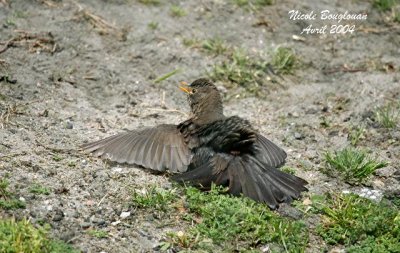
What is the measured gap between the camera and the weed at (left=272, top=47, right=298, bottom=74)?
873cm

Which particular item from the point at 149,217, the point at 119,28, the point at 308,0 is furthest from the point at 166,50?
the point at 149,217

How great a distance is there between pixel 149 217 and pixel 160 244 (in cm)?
39

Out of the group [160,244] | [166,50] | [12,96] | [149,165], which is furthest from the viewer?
[166,50]

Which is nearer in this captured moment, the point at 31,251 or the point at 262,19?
the point at 31,251

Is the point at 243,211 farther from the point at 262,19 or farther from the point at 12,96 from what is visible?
the point at 262,19

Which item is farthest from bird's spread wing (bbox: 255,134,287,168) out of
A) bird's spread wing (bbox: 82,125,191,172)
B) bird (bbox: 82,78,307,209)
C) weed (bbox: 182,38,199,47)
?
weed (bbox: 182,38,199,47)

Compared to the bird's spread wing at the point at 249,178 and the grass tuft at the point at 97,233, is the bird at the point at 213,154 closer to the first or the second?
the bird's spread wing at the point at 249,178

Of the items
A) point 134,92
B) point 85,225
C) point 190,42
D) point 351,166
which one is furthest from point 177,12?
point 85,225

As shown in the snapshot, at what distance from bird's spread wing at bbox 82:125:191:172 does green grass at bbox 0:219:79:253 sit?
151 cm

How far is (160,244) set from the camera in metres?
5.19

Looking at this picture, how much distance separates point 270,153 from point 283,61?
255cm

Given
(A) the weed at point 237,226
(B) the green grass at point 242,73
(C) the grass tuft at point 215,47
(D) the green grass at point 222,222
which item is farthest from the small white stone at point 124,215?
(C) the grass tuft at point 215,47

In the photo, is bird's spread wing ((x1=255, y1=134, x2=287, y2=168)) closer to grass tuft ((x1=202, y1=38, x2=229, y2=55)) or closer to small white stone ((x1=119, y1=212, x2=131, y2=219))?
small white stone ((x1=119, y1=212, x2=131, y2=219))

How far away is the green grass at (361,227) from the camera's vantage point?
5.32m
